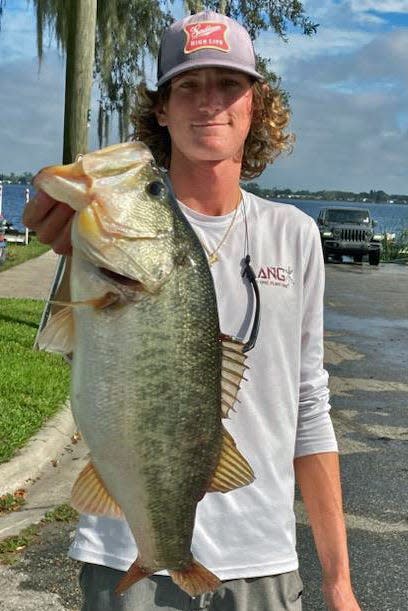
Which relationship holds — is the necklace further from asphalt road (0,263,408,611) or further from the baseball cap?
asphalt road (0,263,408,611)

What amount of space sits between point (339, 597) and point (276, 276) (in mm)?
904

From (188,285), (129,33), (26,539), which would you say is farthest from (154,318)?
(129,33)

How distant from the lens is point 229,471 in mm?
1741

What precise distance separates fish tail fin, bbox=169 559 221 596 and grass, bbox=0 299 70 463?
344 cm

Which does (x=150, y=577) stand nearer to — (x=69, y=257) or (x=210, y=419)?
(x=210, y=419)

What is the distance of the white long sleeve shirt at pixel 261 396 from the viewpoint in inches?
77.0

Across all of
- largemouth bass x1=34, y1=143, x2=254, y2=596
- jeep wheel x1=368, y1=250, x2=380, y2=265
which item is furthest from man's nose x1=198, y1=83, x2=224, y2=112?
jeep wheel x1=368, y1=250, x2=380, y2=265

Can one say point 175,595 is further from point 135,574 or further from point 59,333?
point 59,333

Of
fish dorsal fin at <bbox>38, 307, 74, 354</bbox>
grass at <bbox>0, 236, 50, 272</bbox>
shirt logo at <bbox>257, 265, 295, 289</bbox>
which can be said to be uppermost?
shirt logo at <bbox>257, 265, 295, 289</bbox>

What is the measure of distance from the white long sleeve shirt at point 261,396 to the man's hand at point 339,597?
159 mm

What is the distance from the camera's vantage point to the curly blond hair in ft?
7.30

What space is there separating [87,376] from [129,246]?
0.91 ft

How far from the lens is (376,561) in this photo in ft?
13.9

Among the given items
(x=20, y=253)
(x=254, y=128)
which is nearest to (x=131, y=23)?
(x=20, y=253)
